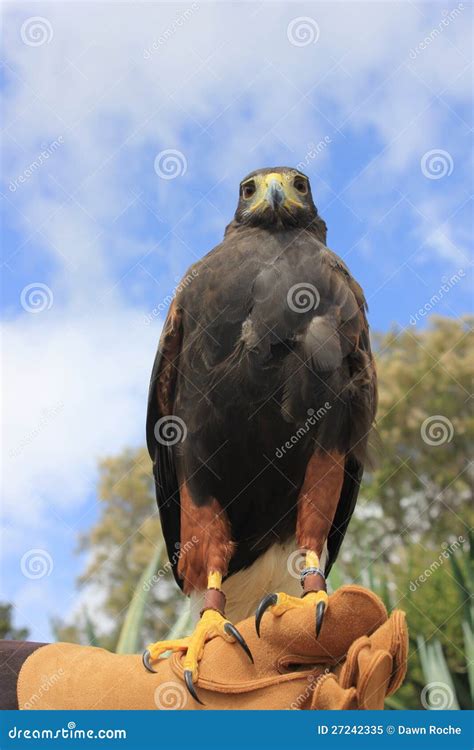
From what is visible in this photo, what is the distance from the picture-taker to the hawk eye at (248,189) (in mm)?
4289

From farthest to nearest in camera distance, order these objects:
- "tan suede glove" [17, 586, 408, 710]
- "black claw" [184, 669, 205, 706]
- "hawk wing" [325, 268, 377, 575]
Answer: "hawk wing" [325, 268, 377, 575] < "black claw" [184, 669, 205, 706] < "tan suede glove" [17, 586, 408, 710]

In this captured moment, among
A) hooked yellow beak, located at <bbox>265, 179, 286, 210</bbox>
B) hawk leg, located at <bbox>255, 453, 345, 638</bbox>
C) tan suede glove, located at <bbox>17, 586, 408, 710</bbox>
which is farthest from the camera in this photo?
hooked yellow beak, located at <bbox>265, 179, 286, 210</bbox>

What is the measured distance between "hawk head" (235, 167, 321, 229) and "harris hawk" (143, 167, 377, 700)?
11 millimetres

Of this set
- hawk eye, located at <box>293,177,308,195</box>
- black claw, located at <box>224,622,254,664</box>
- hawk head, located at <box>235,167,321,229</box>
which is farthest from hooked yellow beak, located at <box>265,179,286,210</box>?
black claw, located at <box>224,622,254,664</box>

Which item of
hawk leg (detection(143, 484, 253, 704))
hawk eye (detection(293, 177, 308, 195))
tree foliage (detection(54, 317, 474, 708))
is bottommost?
hawk leg (detection(143, 484, 253, 704))

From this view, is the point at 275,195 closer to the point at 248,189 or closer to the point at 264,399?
the point at 248,189

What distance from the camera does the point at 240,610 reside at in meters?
4.29

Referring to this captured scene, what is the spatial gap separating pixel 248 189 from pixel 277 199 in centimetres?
28

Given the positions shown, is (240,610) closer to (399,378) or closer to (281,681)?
(281,681)

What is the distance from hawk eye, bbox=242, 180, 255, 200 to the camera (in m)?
4.29

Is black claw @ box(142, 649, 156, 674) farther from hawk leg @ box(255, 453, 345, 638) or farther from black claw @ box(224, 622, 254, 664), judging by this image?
hawk leg @ box(255, 453, 345, 638)

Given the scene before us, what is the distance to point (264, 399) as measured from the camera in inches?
149

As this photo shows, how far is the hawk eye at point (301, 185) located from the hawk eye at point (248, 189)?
0.23 m

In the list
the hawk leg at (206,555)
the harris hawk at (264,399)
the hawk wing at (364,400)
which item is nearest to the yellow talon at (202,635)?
the hawk leg at (206,555)
